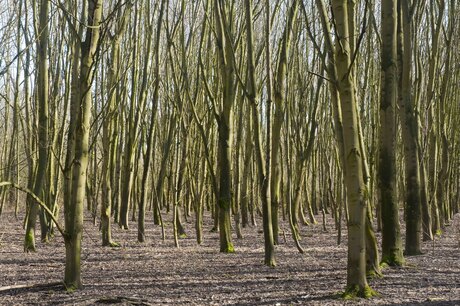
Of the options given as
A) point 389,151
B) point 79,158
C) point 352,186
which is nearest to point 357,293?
point 352,186

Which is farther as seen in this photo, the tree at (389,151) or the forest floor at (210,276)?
the tree at (389,151)

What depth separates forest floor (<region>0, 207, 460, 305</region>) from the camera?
17.9 ft

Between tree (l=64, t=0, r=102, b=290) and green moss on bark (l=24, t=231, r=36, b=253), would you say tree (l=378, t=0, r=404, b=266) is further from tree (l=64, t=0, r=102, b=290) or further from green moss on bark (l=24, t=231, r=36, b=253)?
green moss on bark (l=24, t=231, r=36, b=253)

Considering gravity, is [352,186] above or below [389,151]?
below

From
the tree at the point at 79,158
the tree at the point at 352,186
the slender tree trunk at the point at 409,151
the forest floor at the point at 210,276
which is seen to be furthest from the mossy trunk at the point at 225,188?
the tree at the point at 352,186

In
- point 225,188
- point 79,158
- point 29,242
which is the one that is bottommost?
point 29,242

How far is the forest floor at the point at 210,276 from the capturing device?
214 inches

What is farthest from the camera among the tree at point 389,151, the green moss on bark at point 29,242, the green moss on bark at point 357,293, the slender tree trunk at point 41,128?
the green moss on bark at point 29,242

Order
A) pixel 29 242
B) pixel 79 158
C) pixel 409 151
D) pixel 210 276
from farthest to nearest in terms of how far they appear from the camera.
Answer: pixel 29 242 → pixel 409 151 → pixel 210 276 → pixel 79 158

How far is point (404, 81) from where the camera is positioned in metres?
8.91

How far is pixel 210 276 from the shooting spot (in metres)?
7.03

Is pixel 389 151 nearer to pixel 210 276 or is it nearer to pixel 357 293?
pixel 357 293

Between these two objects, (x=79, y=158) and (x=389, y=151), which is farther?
(x=389, y=151)

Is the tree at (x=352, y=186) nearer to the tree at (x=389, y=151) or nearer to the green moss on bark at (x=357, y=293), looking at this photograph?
the green moss on bark at (x=357, y=293)
